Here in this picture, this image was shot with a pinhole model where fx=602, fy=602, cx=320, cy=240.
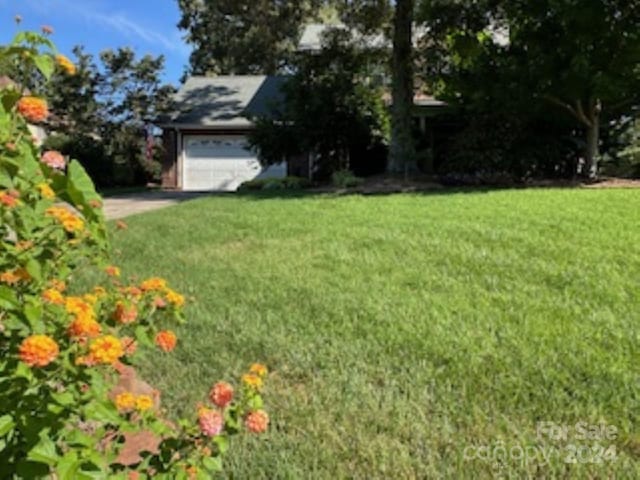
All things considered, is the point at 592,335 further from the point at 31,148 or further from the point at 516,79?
the point at 516,79

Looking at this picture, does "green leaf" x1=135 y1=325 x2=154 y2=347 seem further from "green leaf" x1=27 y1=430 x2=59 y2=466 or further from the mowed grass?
the mowed grass

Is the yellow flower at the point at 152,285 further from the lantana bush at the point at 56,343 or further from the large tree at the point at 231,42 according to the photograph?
the large tree at the point at 231,42

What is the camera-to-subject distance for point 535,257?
533 centimetres

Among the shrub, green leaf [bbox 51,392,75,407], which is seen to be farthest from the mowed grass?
the shrub

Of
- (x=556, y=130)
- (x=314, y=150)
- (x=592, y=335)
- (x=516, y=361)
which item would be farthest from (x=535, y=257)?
(x=314, y=150)

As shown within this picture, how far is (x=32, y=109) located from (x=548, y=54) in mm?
11203

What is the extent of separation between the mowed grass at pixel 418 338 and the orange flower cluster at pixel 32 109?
5.32 ft

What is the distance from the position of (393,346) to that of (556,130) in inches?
448

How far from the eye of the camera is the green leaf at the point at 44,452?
128 cm

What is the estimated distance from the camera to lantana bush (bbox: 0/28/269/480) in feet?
4.31

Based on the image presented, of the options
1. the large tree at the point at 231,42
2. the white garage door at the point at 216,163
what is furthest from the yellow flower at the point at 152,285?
the large tree at the point at 231,42

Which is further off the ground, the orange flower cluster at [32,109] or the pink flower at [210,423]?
the orange flower cluster at [32,109]

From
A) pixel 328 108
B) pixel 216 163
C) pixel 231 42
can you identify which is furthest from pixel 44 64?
pixel 231 42

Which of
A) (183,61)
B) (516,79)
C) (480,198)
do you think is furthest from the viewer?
(183,61)
